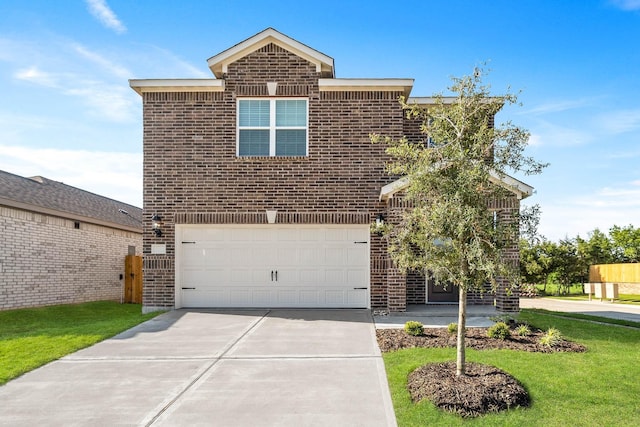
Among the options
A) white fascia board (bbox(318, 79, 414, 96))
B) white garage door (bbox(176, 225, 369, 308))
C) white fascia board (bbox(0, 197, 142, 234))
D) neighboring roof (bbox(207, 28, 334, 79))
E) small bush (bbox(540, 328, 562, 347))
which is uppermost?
neighboring roof (bbox(207, 28, 334, 79))

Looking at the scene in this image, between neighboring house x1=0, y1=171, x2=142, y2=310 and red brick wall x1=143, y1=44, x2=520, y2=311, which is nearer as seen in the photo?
red brick wall x1=143, y1=44, x2=520, y2=311

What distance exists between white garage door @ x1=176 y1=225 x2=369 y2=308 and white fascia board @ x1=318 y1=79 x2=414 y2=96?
3921mm

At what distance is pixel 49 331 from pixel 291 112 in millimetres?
8183

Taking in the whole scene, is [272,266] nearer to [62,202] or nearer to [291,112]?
[291,112]

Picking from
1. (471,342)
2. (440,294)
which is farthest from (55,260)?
(471,342)

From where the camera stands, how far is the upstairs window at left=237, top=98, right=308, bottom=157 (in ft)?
45.1

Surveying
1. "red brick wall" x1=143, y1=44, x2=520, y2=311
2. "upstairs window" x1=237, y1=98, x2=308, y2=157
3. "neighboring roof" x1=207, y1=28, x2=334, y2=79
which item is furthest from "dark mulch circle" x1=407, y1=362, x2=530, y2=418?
"neighboring roof" x1=207, y1=28, x2=334, y2=79

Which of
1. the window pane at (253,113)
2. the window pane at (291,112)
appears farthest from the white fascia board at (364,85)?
the window pane at (253,113)

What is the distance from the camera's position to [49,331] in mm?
10906

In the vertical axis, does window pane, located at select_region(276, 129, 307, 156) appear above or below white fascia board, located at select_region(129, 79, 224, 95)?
below

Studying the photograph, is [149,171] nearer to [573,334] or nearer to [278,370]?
[278,370]

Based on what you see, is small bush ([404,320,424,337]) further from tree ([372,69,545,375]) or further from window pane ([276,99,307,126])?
window pane ([276,99,307,126])

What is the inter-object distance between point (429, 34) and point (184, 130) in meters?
7.22

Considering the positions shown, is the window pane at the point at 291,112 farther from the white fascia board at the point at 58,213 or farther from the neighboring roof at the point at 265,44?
the white fascia board at the point at 58,213
